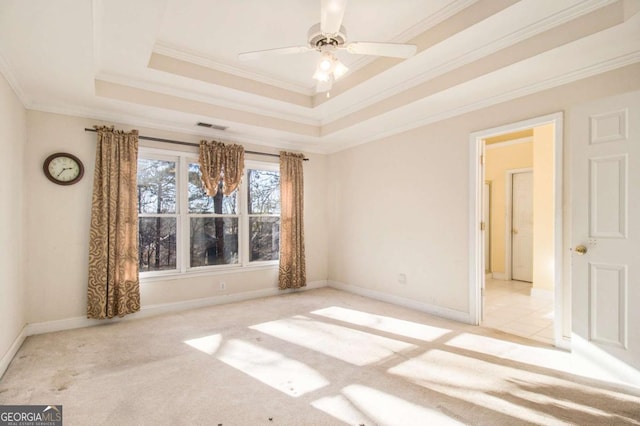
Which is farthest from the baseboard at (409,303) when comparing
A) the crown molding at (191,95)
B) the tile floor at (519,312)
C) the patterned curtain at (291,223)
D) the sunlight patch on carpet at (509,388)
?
the crown molding at (191,95)

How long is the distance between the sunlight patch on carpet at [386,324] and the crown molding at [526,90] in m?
2.51

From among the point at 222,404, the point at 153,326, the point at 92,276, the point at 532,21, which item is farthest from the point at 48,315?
the point at 532,21

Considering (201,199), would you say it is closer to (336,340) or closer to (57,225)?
(57,225)

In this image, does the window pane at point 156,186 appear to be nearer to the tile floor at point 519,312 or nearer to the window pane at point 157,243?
the window pane at point 157,243

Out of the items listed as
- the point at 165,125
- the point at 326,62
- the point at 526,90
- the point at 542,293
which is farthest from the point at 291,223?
the point at 542,293

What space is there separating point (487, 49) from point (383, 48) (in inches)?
43.1

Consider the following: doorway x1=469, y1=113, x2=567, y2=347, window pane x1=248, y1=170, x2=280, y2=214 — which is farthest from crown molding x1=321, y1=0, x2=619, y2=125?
window pane x1=248, y1=170, x2=280, y2=214

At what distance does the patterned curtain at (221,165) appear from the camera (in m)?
4.47

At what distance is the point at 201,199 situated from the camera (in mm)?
4590

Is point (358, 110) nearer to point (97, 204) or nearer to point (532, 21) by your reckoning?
point (532, 21)

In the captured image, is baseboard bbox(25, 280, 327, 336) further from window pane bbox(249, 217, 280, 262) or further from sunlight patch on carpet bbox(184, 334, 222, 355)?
sunlight patch on carpet bbox(184, 334, 222, 355)

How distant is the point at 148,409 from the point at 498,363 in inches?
106

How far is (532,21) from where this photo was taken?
8.08 ft

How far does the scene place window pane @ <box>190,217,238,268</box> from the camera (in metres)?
4.55
